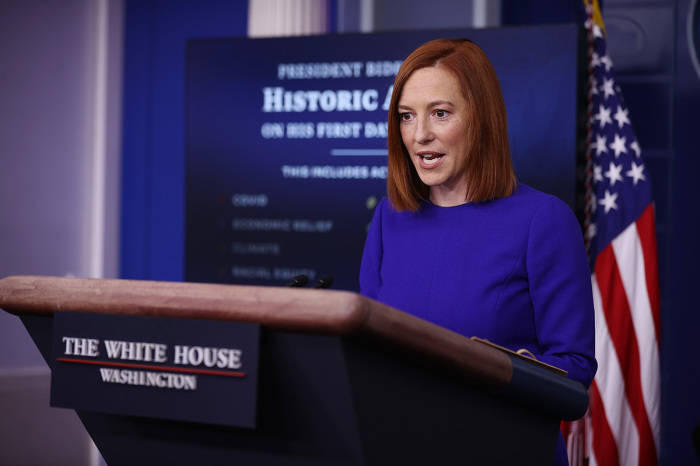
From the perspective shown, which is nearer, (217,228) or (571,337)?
(571,337)

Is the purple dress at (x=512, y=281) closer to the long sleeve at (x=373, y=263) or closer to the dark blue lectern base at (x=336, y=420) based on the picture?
the long sleeve at (x=373, y=263)

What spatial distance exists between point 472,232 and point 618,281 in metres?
1.90

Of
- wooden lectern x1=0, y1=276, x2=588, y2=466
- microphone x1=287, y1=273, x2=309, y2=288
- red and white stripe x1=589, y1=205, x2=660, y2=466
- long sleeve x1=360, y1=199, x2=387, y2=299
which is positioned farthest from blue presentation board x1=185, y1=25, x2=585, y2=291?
wooden lectern x1=0, y1=276, x2=588, y2=466

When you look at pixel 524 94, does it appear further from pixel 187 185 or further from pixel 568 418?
pixel 568 418

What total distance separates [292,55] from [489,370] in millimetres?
2631

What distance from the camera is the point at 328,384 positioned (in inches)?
28.4

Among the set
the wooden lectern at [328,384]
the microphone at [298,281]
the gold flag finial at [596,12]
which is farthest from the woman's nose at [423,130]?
the gold flag finial at [596,12]

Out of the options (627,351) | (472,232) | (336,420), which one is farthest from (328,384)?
(627,351)

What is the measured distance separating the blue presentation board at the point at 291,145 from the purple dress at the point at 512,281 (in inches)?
70.1

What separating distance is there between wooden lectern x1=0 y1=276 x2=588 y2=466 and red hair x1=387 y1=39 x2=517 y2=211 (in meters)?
0.44

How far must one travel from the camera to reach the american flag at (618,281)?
9.45 feet

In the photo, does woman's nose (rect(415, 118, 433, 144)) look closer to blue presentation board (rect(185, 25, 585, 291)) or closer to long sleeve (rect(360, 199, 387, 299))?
long sleeve (rect(360, 199, 387, 299))

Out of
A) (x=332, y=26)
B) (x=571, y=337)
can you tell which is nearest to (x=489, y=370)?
(x=571, y=337)

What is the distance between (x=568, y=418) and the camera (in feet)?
3.17
